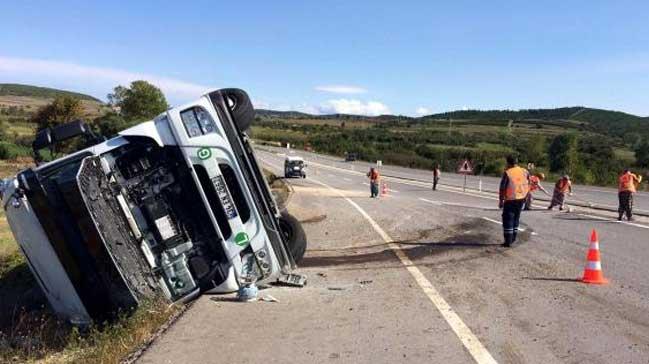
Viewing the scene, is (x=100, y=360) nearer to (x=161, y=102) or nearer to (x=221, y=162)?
(x=221, y=162)

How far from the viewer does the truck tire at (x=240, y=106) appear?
771 cm

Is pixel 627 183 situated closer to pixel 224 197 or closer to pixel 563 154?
pixel 224 197

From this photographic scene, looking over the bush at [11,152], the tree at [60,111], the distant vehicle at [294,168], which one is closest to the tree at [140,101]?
the tree at [60,111]

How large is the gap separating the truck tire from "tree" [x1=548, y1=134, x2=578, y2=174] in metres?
58.0

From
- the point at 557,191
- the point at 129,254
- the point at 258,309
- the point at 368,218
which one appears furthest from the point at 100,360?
the point at 557,191

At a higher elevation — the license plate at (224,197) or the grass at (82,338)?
the license plate at (224,197)


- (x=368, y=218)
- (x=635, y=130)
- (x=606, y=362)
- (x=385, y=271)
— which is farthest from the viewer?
(x=635, y=130)

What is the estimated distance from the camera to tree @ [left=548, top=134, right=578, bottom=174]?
216 ft

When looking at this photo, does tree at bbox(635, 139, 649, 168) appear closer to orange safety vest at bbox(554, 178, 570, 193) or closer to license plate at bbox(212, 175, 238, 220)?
orange safety vest at bbox(554, 178, 570, 193)

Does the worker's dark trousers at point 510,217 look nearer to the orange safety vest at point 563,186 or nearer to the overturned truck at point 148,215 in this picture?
the overturned truck at point 148,215

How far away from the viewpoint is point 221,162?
7.37 m

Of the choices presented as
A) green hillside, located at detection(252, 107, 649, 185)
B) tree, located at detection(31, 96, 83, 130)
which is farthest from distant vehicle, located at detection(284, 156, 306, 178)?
tree, located at detection(31, 96, 83, 130)

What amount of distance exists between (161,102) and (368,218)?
60.2 meters

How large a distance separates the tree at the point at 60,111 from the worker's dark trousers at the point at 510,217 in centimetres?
6325
